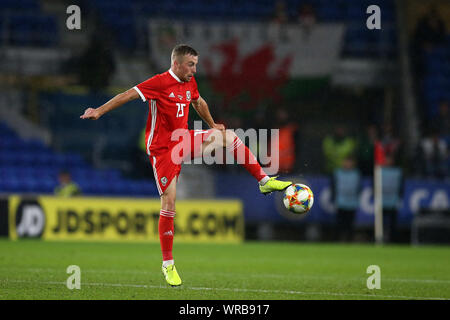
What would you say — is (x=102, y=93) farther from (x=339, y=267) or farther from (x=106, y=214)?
(x=339, y=267)

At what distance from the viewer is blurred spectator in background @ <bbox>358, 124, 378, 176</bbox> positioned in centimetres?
1848

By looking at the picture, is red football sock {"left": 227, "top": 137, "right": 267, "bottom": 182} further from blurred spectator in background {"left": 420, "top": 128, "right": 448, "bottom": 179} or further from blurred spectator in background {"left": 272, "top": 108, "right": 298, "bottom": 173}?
blurred spectator in background {"left": 420, "top": 128, "right": 448, "bottom": 179}

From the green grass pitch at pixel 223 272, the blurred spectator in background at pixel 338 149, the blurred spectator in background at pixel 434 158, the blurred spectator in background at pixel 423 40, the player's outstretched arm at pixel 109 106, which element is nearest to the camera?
the player's outstretched arm at pixel 109 106

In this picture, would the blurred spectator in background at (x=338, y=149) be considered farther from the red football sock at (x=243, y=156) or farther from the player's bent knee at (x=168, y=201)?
the player's bent knee at (x=168, y=201)

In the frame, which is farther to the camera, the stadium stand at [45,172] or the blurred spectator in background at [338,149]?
the blurred spectator in background at [338,149]

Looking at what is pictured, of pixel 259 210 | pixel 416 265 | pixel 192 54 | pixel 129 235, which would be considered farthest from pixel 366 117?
pixel 192 54

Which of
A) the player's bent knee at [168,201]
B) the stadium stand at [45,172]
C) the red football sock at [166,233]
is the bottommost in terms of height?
the red football sock at [166,233]

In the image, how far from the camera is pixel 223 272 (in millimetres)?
9898

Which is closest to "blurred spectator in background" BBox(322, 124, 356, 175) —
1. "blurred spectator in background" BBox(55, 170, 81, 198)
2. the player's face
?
"blurred spectator in background" BBox(55, 170, 81, 198)

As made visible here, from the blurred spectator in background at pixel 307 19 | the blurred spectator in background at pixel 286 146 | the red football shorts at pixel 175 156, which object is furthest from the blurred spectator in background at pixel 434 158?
the red football shorts at pixel 175 156

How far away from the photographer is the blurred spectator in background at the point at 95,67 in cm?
1970

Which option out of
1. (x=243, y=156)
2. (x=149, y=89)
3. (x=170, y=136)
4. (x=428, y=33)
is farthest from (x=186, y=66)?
(x=428, y=33)

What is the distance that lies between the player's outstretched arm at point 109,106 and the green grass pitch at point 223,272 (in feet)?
5.04

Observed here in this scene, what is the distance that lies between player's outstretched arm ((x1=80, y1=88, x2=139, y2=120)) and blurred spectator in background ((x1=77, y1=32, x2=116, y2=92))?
12.3 m
